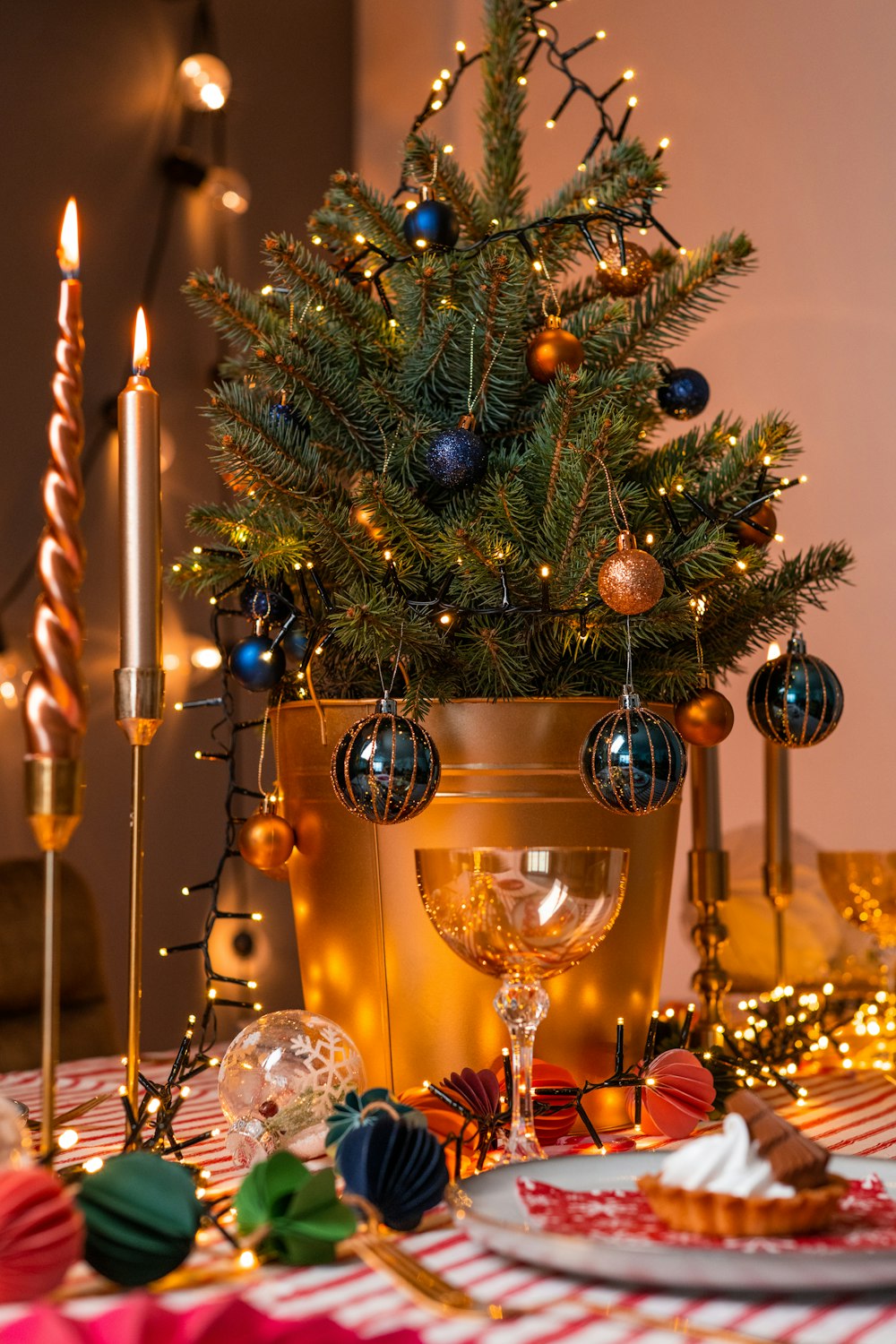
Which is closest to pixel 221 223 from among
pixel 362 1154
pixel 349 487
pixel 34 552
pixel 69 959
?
pixel 34 552

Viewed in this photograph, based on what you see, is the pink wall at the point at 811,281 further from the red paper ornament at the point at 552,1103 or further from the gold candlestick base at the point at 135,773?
the gold candlestick base at the point at 135,773

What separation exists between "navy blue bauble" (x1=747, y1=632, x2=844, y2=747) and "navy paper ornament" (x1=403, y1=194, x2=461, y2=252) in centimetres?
30

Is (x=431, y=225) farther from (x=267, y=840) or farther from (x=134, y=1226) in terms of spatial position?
(x=134, y=1226)

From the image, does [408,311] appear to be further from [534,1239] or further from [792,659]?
[534,1239]

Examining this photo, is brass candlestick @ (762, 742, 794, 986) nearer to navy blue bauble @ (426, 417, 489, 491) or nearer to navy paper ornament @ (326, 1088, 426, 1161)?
navy blue bauble @ (426, 417, 489, 491)

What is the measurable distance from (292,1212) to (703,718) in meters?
0.39

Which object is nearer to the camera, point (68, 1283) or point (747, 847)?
point (68, 1283)

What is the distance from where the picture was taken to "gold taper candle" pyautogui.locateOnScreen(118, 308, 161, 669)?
487 millimetres

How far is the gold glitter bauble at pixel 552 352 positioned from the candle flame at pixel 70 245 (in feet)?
0.96

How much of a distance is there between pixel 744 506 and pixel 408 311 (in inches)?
8.5

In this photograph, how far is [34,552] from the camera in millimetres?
1644

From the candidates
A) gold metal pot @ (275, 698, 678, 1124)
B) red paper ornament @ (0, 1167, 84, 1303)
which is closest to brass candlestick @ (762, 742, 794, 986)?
gold metal pot @ (275, 698, 678, 1124)

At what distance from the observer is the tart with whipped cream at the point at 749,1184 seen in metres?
0.37

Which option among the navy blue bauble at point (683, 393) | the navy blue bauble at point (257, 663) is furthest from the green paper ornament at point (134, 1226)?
the navy blue bauble at point (683, 393)
